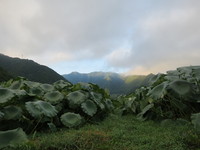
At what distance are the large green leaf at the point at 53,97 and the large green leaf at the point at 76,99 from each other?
22cm

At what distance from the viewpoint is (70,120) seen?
19.5ft

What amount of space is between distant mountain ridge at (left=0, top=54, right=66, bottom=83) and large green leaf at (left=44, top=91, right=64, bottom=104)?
310ft

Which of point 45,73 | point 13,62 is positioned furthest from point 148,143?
point 13,62

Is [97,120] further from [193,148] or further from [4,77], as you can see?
[4,77]

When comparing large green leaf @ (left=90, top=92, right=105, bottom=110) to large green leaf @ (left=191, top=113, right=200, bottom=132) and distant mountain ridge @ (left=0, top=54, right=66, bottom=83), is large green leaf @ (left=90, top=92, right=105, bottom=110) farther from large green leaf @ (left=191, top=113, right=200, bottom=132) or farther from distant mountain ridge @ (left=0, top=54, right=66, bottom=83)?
distant mountain ridge @ (left=0, top=54, right=66, bottom=83)

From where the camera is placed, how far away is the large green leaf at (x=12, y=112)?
5.24 meters

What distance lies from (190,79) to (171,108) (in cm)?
82

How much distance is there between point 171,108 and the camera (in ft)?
21.5

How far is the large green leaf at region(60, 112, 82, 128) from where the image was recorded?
582cm

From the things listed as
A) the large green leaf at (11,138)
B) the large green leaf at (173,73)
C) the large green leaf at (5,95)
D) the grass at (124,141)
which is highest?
the large green leaf at (173,73)

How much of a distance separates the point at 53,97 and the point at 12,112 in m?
1.40

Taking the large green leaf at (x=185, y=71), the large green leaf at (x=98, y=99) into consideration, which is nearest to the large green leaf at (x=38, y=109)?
the large green leaf at (x=98, y=99)

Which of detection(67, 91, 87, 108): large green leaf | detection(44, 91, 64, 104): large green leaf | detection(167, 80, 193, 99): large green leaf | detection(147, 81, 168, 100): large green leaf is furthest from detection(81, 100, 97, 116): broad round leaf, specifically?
detection(167, 80, 193, 99): large green leaf

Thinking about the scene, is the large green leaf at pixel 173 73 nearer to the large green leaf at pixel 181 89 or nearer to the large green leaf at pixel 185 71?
the large green leaf at pixel 185 71
